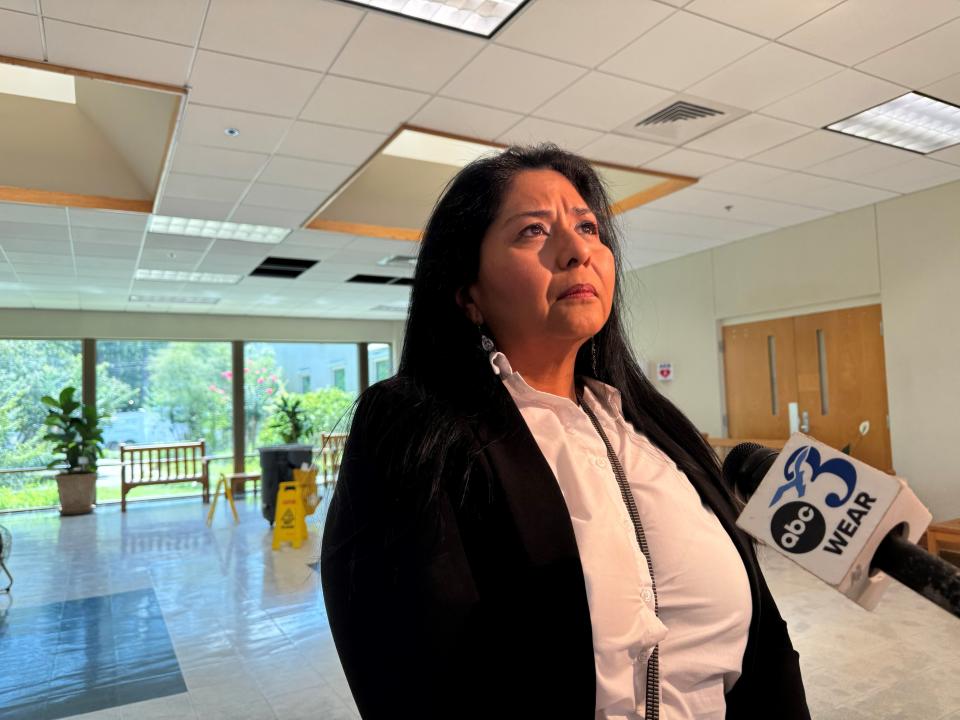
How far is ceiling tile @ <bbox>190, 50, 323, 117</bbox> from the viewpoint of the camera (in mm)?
3484

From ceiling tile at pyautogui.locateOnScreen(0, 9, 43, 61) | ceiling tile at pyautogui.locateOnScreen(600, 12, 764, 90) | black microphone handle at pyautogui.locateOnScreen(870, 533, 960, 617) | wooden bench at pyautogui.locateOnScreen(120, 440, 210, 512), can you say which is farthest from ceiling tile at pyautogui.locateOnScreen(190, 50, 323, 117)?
wooden bench at pyautogui.locateOnScreen(120, 440, 210, 512)

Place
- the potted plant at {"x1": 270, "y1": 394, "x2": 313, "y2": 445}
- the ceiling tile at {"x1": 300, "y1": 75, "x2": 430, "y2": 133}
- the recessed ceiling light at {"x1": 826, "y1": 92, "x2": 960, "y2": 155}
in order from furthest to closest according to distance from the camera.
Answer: the potted plant at {"x1": 270, "y1": 394, "x2": 313, "y2": 445}, the recessed ceiling light at {"x1": 826, "y1": 92, "x2": 960, "y2": 155}, the ceiling tile at {"x1": 300, "y1": 75, "x2": 430, "y2": 133}

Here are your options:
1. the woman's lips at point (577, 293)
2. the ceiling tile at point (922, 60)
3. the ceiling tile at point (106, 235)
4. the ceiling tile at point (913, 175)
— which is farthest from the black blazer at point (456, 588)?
the ceiling tile at point (106, 235)

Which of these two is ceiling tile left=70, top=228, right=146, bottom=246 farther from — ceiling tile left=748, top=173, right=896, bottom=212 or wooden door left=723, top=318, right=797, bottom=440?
wooden door left=723, top=318, right=797, bottom=440

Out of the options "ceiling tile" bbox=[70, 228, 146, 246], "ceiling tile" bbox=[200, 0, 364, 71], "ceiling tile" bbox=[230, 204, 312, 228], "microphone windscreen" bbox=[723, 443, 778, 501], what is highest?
"ceiling tile" bbox=[200, 0, 364, 71]

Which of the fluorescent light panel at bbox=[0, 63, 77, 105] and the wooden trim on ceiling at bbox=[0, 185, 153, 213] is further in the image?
the wooden trim on ceiling at bbox=[0, 185, 153, 213]

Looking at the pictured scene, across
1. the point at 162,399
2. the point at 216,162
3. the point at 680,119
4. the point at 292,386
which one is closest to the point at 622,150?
the point at 680,119

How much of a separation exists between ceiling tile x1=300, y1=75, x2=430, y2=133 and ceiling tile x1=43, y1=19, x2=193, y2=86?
0.70m

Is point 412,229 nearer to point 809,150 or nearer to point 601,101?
point 601,101

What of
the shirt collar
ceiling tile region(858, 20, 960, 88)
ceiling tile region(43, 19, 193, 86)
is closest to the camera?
the shirt collar

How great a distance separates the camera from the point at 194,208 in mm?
5773

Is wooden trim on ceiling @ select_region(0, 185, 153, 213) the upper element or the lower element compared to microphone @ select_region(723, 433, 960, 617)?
upper

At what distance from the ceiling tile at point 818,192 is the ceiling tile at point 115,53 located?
4306mm

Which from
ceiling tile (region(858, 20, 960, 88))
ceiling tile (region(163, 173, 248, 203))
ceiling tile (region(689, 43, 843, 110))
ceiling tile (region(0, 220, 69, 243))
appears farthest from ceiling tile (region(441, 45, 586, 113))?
ceiling tile (region(0, 220, 69, 243))
